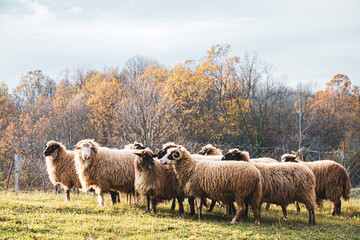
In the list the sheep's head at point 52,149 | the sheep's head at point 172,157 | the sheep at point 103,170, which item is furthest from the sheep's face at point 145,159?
the sheep's head at point 52,149

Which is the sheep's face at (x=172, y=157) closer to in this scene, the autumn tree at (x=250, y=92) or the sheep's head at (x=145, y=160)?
the sheep's head at (x=145, y=160)

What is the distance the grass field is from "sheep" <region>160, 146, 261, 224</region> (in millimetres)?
632

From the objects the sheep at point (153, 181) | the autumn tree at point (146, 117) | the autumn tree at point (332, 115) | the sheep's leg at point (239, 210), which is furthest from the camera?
the autumn tree at point (332, 115)

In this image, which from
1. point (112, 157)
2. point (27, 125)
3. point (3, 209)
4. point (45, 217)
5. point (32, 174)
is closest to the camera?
point (45, 217)

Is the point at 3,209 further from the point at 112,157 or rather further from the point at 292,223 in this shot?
the point at 292,223

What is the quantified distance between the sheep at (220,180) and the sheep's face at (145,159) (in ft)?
1.14

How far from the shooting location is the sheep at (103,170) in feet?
32.8

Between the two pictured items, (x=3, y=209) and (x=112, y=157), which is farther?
(x=112, y=157)

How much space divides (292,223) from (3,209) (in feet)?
25.4

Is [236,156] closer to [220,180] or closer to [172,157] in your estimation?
[220,180]

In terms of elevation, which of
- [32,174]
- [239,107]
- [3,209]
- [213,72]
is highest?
[213,72]

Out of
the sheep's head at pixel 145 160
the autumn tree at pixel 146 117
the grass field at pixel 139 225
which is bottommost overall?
the grass field at pixel 139 225

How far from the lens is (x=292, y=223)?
848 centimetres

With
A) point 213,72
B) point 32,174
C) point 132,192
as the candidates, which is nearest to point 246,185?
point 132,192
